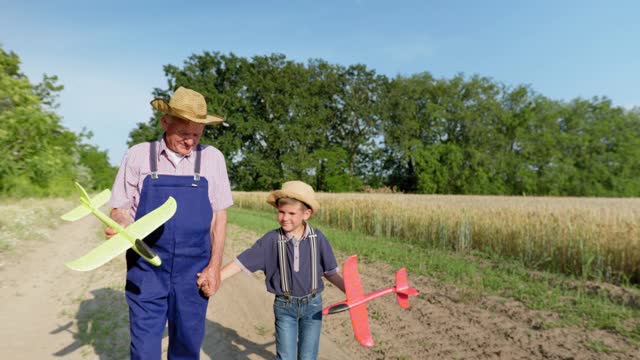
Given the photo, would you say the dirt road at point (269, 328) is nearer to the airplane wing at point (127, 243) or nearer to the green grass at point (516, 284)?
the green grass at point (516, 284)

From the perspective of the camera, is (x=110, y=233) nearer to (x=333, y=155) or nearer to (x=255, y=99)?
(x=333, y=155)

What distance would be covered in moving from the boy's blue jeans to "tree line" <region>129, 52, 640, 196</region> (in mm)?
45932

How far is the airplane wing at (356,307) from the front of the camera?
2.69 meters

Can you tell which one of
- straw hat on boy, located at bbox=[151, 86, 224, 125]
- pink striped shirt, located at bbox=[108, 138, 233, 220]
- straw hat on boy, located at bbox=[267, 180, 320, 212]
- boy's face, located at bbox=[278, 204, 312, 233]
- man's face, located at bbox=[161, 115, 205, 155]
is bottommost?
boy's face, located at bbox=[278, 204, 312, 233]

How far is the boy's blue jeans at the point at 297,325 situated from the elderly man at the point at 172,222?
1.62ft

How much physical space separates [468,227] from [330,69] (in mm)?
46412

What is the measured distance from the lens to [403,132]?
166 feet

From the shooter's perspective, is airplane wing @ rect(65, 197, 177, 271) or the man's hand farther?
the man's hand

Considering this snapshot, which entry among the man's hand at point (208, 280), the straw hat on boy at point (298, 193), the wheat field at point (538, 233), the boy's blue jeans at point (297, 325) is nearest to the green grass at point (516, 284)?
the wheat field at point (538, 233)

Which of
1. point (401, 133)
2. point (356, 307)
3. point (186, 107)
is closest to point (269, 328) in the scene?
point (356, 307)

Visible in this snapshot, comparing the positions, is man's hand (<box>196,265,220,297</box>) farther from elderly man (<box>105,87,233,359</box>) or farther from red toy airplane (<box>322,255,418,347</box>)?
red toy airplane (<box>322,255,418,347</box>)

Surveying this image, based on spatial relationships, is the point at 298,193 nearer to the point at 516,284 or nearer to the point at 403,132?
the point at 516,284

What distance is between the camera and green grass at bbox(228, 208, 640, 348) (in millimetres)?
5180

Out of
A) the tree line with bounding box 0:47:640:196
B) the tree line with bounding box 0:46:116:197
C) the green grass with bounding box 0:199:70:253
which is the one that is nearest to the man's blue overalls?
the green grass with bounding box 0:199:70:253
